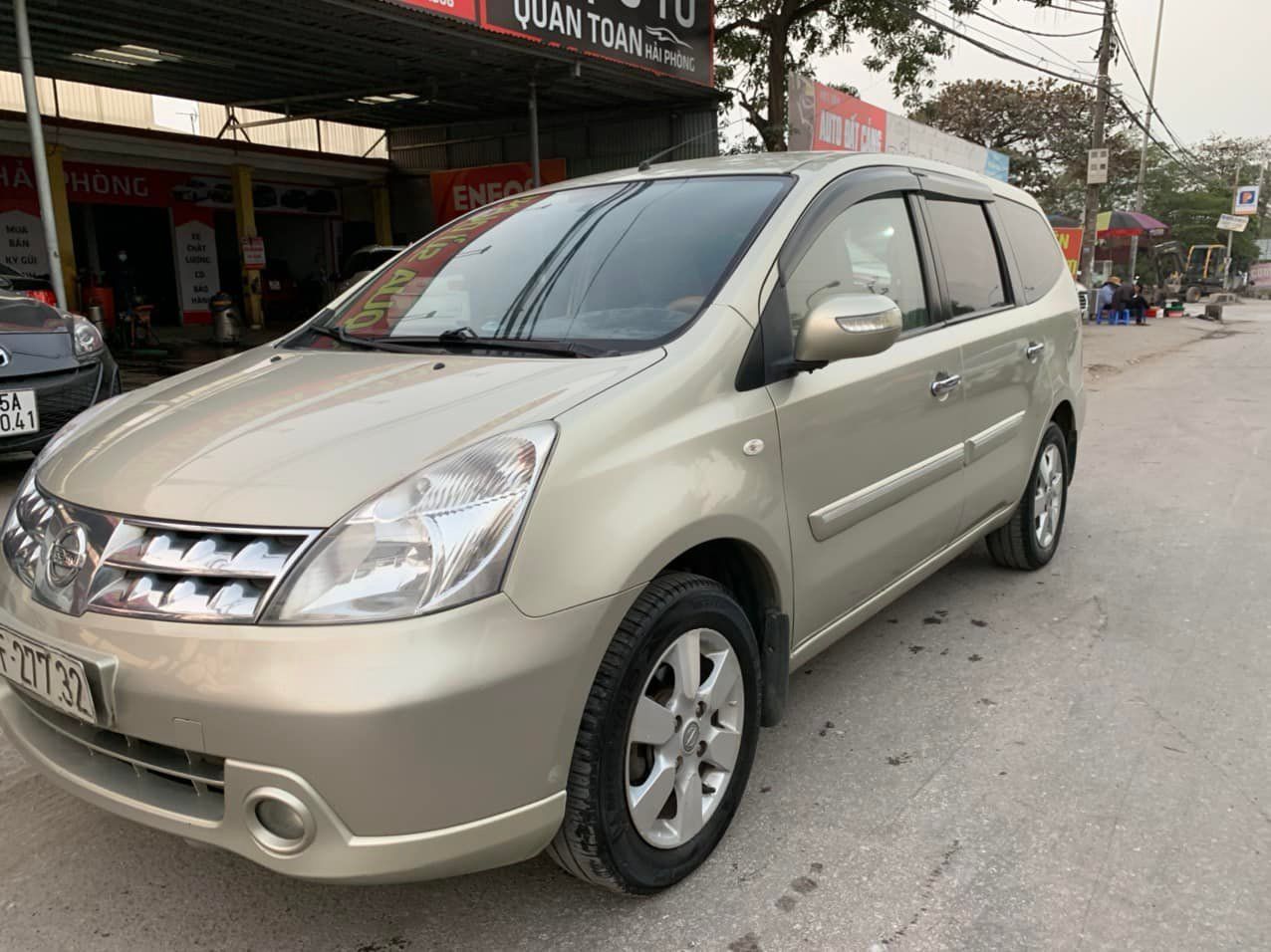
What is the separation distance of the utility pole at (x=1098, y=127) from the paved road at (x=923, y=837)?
19.4 m

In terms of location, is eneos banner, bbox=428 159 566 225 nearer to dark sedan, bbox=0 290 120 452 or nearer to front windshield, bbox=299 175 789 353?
dark sedan, bbox=0 290 120 452

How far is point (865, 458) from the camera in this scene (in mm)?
2744

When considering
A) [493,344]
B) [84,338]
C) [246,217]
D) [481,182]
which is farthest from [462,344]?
[246,217]

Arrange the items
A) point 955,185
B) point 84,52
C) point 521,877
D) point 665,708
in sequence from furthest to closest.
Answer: point 84,52, point 955,185, point 521,877, point 665,708

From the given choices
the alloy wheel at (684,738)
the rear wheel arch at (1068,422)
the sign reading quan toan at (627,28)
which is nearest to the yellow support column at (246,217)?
the sign reading quan toan at (627,28)

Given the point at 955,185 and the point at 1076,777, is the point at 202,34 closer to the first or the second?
the point at 955,185

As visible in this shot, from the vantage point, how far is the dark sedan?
505 cm

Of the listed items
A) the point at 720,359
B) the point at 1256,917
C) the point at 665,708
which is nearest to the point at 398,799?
the point at 665,708

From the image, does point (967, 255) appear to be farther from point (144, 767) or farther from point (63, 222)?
point (63, 222)

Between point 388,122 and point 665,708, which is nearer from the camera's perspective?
point 665,708

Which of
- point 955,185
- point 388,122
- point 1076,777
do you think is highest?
point 388,122

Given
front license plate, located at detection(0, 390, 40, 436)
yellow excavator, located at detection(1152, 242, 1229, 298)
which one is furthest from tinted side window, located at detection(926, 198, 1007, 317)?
yellow excavator, located at detection(1152, 242, 1229, 298)

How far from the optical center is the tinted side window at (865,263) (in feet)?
8.72

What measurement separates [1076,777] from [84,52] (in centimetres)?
1334
